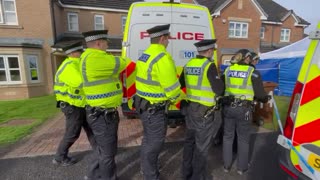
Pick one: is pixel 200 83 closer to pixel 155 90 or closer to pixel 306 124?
pixel 155 90

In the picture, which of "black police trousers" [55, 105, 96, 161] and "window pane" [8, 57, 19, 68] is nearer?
"black police trousers" [55, 105, 96, 161]

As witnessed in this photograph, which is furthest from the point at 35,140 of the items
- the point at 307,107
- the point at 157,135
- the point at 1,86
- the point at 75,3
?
the point at 75,3

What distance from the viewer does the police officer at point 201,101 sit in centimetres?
278

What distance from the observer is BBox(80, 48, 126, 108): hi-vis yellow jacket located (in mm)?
2639

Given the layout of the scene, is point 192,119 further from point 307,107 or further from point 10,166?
point 10,166

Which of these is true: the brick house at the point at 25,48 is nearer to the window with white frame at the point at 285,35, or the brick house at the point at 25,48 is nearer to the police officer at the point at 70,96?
the police officer at the point at 70,96

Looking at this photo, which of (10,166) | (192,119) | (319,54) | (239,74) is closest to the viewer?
(319,54)

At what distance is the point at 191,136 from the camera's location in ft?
10.1

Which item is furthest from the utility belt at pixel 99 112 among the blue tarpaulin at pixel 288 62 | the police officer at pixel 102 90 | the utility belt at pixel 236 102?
the blue tarpaulin at pixel 288 62

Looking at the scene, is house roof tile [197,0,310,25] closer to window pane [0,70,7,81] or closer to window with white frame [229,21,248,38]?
window with white frame [229,21,248,38]

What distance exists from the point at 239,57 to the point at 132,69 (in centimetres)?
174

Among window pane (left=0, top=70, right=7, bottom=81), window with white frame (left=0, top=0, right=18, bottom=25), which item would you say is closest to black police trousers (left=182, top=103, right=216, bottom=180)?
window pane (left=0, top=70, right=7, bottom=81)

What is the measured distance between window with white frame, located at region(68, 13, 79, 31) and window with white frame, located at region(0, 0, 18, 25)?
4199 mm

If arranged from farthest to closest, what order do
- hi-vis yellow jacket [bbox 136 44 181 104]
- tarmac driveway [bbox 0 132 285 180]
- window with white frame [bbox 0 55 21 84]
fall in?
window with white frame [bbox 0 55 21 84]
tarmac driveway [bbox 0 132 285 180]
hi-vis yellow jacket [bbox 136 44 181 104]
